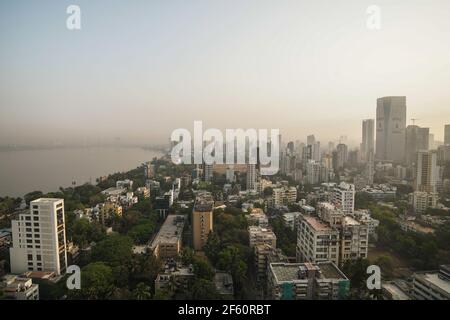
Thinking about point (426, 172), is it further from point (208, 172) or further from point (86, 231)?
point (86, 231)

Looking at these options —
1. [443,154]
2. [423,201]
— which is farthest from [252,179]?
[443,154]

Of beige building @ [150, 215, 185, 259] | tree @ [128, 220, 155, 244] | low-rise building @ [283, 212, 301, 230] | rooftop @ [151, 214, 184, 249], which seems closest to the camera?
beige building @ [150, 215, 185, 259]

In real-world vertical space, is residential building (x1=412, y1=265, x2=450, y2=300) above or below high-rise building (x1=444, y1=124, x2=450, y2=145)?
below

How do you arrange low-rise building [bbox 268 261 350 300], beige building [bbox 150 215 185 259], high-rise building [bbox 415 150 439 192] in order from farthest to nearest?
high-rise building [bbox 415 150 439 192]
beige building [bbox 150 215 185 259]
low-rise building [bbox 268 261 350 300]

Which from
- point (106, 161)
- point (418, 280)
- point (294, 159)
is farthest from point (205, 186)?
point (418, 280)

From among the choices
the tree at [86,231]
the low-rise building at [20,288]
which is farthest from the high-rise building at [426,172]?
the low-rise building at [20,288]

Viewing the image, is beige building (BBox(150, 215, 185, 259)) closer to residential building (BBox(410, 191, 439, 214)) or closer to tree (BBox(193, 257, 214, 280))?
tree (BBox(193, 257, 214, 280))

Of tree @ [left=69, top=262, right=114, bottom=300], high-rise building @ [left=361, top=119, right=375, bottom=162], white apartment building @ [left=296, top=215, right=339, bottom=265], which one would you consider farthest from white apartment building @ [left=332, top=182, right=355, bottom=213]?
tree @ [left=69, top=262, right=114, bottom=300]
